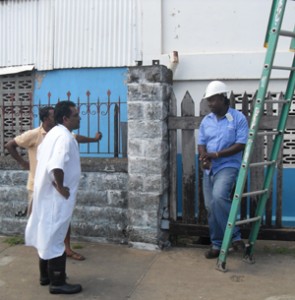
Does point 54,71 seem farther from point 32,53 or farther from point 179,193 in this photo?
point 179,193

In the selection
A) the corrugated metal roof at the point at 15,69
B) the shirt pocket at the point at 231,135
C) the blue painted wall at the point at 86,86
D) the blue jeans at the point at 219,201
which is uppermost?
the corrugated metal roof at the point at 15,69

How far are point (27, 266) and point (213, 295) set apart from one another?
188cm

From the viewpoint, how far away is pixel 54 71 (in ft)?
24.8

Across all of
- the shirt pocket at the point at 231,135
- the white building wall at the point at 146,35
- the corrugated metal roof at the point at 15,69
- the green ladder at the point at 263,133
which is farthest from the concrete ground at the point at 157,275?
the corrugated metal roof at the point at 15,69

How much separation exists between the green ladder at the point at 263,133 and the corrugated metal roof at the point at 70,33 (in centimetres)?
340

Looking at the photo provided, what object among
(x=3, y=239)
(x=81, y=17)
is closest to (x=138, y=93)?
(x=3, y=239)

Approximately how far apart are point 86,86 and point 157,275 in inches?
157

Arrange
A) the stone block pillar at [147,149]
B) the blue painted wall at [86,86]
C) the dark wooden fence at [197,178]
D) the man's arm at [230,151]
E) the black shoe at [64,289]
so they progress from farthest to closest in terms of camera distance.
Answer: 1. the blue painted wall at [86,86]
2. the stone block pillar at [147,149]
3. the dark wooden fence at [197,178]
4. the man's arm at [230,151]
5. the black shoe at [64,289]

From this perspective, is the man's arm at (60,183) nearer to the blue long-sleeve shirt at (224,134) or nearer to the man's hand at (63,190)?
the man's hand at (63,190)

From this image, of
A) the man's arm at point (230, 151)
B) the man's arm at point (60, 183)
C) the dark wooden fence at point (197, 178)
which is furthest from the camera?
the dark wooden fence at point (197, 178)

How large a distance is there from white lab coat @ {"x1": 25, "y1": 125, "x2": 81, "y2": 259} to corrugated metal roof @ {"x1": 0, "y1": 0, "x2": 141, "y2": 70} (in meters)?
3.68

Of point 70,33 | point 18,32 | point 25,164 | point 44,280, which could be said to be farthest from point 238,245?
point 18,32

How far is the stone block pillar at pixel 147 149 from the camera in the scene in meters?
4.70

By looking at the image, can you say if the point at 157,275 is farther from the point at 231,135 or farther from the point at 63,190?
the point at 231,135
